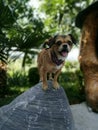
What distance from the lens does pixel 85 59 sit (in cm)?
1176

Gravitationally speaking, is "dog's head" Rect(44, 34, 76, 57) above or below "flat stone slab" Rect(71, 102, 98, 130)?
above

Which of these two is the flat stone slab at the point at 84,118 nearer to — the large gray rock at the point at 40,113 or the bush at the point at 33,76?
the large gray rock at the point at 40,113

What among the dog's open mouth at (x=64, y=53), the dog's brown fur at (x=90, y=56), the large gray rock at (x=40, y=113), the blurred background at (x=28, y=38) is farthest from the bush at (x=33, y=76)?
the dog's open mouth at (x=64, y=53)

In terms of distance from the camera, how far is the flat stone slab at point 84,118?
10086 mm

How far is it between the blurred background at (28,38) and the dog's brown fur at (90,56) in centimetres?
74

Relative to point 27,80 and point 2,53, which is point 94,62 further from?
point 27,80

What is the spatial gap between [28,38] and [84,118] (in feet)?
8.34

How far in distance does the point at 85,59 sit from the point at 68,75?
7.74m

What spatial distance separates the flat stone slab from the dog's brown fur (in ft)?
0.93

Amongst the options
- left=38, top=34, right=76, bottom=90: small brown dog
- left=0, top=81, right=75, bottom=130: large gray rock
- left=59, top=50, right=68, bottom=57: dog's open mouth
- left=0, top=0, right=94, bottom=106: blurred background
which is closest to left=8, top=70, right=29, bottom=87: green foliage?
left=0, top=0, right=94, bottom=106: blurred background

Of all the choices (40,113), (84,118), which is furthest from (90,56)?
(40,113)

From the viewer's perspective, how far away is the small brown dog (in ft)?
19.9

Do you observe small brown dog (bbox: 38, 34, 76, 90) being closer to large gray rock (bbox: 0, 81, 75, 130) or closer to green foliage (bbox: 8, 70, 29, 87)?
large gray rock (bbox: 0, 81, 75, 130)

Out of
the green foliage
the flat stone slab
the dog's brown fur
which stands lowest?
the flat stone slab
